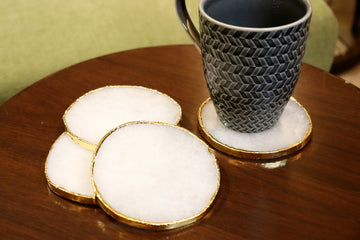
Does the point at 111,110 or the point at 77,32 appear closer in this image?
the point at 111,110

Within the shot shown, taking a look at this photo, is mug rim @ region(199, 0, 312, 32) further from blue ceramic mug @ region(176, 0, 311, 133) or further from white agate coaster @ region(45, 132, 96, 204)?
white agate coaster @ region(45, 132, 96, 204)

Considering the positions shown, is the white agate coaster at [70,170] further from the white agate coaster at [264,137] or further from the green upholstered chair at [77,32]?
the green upholstered chair at [77,32]

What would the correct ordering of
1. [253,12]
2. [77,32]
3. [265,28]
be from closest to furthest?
[265,28] → [253,12] → [77,32]

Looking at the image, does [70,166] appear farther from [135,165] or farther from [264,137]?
[264,137]

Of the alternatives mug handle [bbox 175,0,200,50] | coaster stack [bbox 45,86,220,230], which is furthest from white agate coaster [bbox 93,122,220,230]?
mug handle [bbox 175,0,200,50]

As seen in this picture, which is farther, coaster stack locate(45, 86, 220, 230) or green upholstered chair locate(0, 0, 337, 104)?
green upholstered chair locate(0, 0, 337, 104)

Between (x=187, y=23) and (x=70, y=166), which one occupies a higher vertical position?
(x=187, y=23)

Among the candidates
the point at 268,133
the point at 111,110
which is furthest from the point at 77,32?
the point at 268,133
